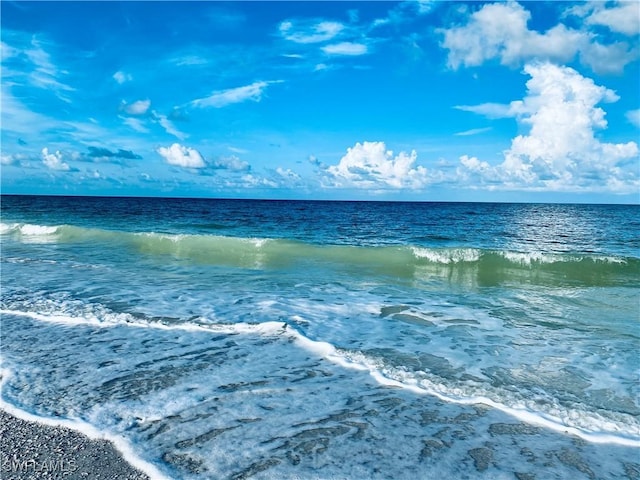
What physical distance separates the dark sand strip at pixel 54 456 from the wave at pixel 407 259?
1255 cm

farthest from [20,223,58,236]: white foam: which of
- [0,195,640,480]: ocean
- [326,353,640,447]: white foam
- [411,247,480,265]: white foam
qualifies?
[326,353,640,447]: white foam

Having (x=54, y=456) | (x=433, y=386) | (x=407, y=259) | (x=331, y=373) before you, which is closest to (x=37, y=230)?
(x=407, y=259)

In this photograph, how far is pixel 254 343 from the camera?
7094 mm

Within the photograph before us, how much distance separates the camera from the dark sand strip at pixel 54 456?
351 centimetres

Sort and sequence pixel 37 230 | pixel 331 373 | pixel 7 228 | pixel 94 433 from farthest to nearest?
pixel 7 228 → pixel 37 230 → pixel 331 373 → pixel 94 433

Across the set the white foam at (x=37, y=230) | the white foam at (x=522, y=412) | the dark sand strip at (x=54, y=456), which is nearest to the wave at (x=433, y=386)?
the white foam at (x=522, y=412)

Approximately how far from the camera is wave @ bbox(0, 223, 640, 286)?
54.7ft

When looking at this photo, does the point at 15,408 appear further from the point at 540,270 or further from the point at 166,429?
the point at 540,270

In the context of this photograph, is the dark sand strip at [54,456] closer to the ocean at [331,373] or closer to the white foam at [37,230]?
the ocean at [331,373]

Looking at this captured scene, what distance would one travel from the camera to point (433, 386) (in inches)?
218

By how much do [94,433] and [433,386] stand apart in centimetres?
391

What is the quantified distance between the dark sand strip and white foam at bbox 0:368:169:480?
0.04 metres

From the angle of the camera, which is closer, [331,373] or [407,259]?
[331,373]

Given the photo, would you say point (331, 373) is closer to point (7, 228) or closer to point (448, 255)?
point (448, 255)
